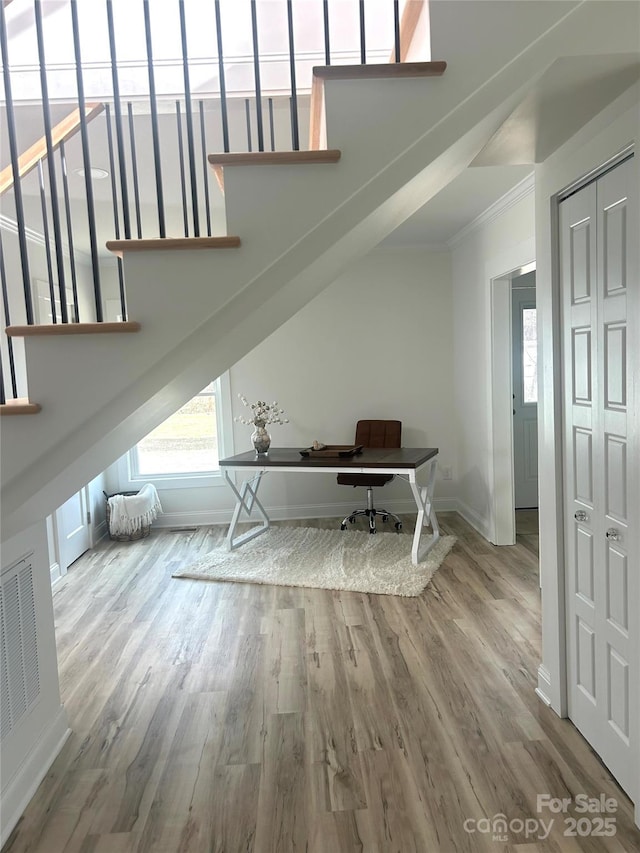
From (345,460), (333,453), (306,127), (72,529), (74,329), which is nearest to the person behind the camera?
(74,329)

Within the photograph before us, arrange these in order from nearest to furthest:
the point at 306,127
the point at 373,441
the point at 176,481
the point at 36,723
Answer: the point at 36,723 → the point at 306,127 → the point at 373,441 → the point at 176,481

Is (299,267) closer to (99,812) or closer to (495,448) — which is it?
(99,812)

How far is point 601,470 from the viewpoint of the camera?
208cm

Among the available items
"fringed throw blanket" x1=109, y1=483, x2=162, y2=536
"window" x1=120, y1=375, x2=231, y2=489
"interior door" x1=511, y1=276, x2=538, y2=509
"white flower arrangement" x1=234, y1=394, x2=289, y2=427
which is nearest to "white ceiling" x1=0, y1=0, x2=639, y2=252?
"interior door" x1=511, y1=276, x2=538, y2=509

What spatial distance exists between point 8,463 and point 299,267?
944 mm

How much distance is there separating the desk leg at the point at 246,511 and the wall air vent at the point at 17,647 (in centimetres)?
260

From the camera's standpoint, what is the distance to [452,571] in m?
4.21

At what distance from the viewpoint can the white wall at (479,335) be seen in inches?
161

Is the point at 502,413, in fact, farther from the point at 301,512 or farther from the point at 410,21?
the point at 410,21

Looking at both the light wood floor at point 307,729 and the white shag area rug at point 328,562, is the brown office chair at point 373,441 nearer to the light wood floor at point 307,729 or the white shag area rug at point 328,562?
the white shag area rug at point 328,562

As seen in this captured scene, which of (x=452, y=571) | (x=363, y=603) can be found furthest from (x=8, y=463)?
(x=452, y=571)

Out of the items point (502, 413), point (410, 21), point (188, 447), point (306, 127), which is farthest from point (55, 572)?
point (410, 21)

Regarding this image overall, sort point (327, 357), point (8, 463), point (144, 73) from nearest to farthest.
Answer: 1. point (8, 463)
2. point (144, 73)
3. point (327, 357)

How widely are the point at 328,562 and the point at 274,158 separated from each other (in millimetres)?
3482
